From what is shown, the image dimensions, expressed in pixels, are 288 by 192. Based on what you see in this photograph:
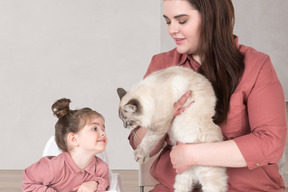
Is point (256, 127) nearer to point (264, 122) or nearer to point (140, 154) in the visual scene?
point (264, 122)

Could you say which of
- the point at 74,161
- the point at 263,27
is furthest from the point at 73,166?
the point at 263,27

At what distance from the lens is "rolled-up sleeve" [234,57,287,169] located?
1555 millimetres

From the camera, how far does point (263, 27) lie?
475 centimetres

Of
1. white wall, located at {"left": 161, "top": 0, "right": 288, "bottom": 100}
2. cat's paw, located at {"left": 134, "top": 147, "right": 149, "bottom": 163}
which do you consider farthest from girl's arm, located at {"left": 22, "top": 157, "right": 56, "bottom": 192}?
white wall, located at {"left": 161, "top": 0, "right": 288, "bottom": 100}

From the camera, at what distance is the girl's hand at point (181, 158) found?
1.58 meters

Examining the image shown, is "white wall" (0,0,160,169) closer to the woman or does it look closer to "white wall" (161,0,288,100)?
"white wall" (161,0,288,100)

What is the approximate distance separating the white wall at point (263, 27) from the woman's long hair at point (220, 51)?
3132 mm

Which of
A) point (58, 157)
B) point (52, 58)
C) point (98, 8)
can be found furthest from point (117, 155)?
point (58, 157)

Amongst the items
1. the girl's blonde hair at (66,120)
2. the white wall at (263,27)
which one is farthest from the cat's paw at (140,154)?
the white wall at (263,27)

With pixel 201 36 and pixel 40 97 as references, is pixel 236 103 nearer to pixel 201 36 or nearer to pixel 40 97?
pixel 201 36

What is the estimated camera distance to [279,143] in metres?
1.59

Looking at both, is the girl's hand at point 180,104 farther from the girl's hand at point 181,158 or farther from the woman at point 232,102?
the girl's hand at point 181,158

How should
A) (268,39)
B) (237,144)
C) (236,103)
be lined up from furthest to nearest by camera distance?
(268,39), (236,103), (237,144)

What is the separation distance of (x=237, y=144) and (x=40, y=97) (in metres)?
3.86
